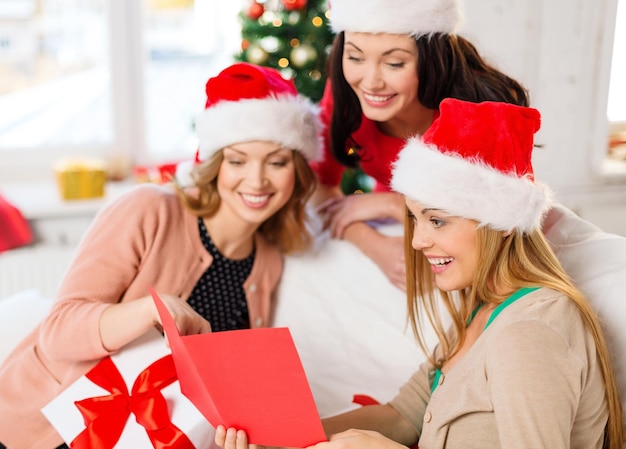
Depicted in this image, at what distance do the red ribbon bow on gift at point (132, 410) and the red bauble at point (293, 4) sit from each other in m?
1.75

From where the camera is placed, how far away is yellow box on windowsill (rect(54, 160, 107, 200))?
10.3 feet

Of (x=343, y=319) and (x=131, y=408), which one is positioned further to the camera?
(x=343, y=319)

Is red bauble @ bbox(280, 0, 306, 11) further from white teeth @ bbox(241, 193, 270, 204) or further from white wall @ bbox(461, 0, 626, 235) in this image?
white teeth @ bbox(241, 193, 270, 204)

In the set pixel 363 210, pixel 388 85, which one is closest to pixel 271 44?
pixel 363 210

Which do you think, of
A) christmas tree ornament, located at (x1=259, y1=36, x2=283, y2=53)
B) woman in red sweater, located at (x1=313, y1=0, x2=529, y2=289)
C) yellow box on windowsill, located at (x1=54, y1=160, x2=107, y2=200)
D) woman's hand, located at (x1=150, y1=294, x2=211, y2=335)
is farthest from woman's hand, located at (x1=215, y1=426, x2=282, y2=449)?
yellow box on windowsill, located at (x1=54, y1=160, x2=107, y2=200)

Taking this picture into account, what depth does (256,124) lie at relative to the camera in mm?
1739

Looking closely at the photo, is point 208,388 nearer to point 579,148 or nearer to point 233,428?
point 233,428

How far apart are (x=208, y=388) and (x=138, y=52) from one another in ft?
8.70

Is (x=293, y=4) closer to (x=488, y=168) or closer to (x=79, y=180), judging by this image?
(x=79, y=180)

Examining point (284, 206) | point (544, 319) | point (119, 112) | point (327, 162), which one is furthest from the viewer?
point (119, 112)

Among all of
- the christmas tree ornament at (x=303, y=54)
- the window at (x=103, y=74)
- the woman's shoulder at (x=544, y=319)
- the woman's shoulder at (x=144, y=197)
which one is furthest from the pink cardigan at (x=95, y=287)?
the window at (x=103, y=74)

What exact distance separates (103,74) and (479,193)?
110 inches

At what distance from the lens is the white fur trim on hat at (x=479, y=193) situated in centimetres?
117

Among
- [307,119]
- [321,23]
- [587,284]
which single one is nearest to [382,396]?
[587,284]
